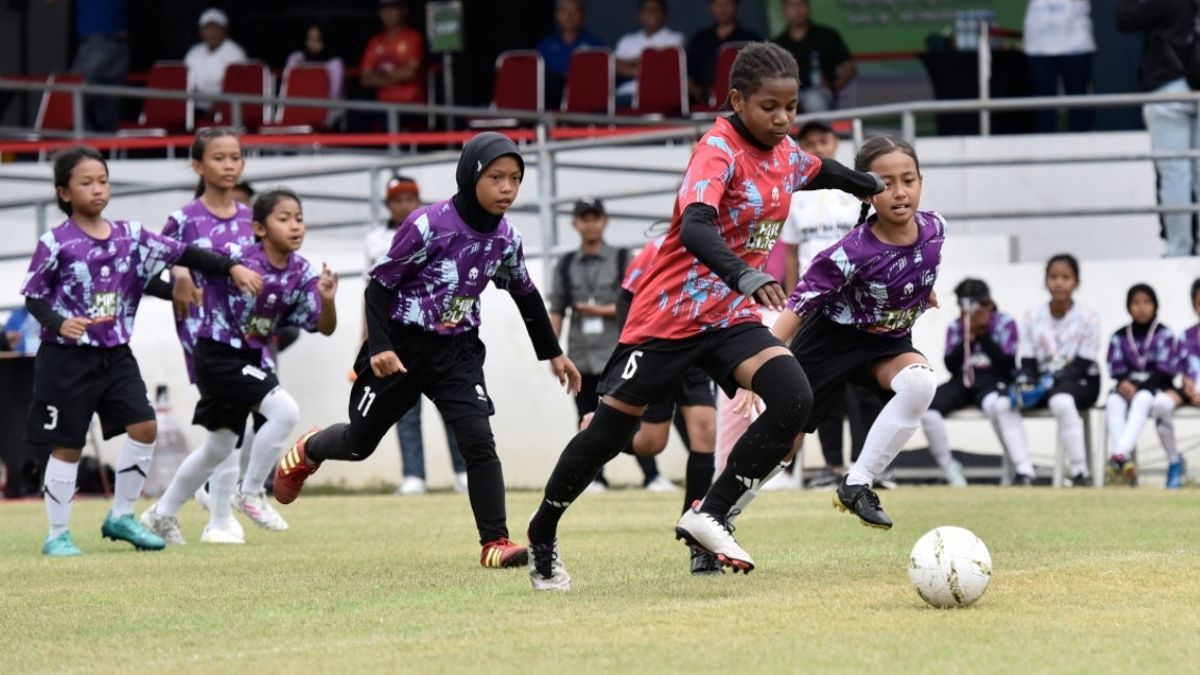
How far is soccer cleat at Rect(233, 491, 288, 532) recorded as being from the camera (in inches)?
444

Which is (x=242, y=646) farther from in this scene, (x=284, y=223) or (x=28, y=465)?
(x=28, y=465)

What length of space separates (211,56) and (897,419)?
16.3 metres

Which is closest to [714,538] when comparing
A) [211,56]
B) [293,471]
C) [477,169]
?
[477,169]

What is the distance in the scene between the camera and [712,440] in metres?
11.1

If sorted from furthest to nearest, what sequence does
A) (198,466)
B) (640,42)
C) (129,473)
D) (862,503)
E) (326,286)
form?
1. (640,42)
2. (198,466)
3. (129,473)
4. (326,286)
5. (862,503)

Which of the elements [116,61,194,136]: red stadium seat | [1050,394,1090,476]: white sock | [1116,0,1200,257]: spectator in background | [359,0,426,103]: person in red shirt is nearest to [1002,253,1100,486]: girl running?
[1050,394,1090,476]: white sock

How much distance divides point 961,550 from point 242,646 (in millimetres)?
2332

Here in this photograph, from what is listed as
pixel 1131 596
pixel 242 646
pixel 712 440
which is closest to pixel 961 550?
pixel 1131 596

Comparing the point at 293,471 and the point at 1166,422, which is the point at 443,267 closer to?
the point at 293,471

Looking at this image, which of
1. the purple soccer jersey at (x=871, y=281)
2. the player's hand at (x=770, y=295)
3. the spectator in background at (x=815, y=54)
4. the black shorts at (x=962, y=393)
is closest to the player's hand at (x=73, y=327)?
the purple soccer jersey at (x=871, y=281)

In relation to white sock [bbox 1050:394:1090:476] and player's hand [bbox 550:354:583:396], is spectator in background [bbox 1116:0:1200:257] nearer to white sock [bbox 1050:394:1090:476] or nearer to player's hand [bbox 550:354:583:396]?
white sock [bbox 1050:394:1090:476]

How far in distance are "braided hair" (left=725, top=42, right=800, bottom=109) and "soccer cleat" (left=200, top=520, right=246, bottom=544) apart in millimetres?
4565

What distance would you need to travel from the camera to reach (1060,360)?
49.6 feet

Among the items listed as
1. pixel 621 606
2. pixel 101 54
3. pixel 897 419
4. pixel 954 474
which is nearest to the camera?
pixel 621 606
